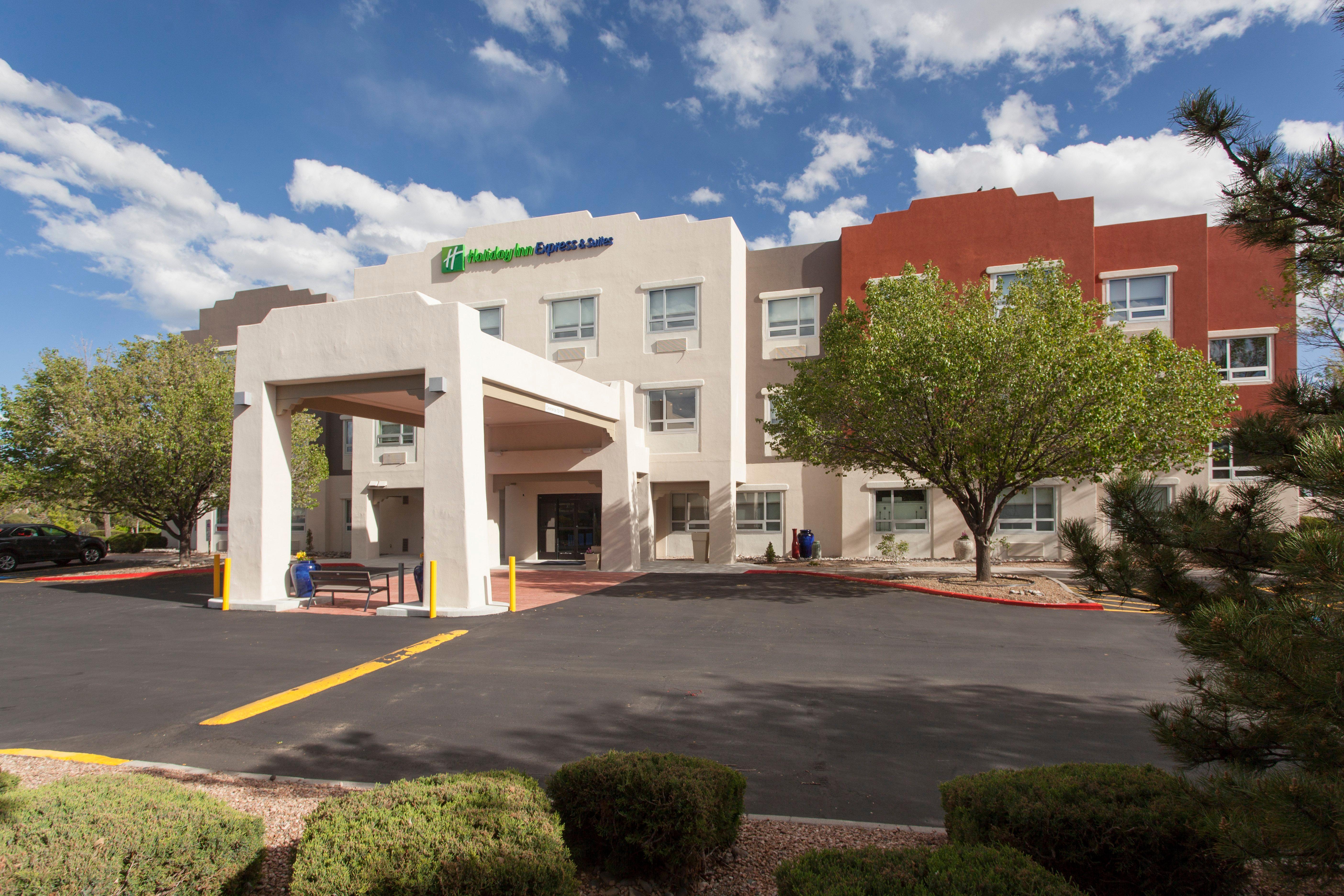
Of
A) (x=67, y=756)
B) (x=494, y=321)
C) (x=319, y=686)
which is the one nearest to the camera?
(x=67, y=756)

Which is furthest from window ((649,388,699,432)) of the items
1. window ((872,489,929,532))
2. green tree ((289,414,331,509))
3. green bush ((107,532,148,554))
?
green bush ((107,532,148,554))

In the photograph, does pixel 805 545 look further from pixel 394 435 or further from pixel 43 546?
pixel 43 546

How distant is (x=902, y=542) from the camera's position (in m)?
23.4

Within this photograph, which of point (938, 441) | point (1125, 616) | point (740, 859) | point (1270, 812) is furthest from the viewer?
point (938, 441)

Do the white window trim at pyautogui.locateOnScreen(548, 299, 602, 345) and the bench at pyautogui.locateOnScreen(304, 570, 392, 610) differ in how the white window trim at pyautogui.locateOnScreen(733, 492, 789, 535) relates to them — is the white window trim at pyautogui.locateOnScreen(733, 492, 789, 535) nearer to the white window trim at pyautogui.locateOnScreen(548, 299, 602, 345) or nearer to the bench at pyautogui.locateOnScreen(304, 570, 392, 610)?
the white window trim at pyautogui.locateOnScreen(548, 299, 602, 345)

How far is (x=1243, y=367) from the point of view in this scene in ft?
75.0

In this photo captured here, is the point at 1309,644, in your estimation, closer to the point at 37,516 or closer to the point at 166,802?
the point at 166,802

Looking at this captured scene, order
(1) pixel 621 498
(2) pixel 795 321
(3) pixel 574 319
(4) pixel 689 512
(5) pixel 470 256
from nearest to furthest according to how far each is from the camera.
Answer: (1) pixel 621 498 < (3) pixel 574 319 < (2) pixel 795 321 < (4) pixel 689 512 < (5) pixel 470 256

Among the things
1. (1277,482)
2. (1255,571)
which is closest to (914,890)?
(1255,571)

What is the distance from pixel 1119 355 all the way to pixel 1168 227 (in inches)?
454

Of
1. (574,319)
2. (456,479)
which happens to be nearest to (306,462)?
(574,319)

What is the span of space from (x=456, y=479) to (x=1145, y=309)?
22055 millimetres

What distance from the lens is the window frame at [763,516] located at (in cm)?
2497

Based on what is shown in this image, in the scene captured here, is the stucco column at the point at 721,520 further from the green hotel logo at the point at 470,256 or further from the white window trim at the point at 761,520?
the green hotel logo at the point at 470,256
